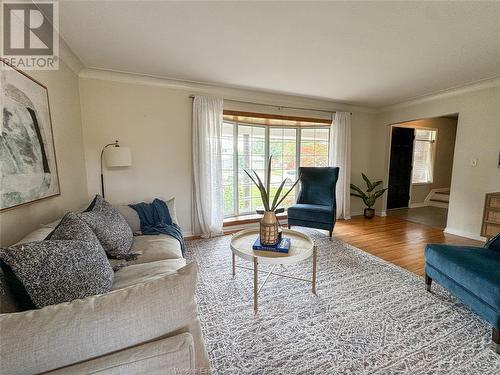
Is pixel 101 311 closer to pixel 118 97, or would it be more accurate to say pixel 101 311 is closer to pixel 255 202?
pixel 118 97

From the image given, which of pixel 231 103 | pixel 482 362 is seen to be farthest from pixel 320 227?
pixel 231 103

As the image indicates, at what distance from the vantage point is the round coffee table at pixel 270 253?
1.80 meters

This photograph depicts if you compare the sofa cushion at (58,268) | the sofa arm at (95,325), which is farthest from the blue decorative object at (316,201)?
the sofa arm at (95,325)

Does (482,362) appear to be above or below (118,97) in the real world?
below

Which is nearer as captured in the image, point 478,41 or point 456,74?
point 478,41

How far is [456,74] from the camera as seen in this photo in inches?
116

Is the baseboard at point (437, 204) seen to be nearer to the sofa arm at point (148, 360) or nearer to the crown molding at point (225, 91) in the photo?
the crown molding at point (225, 91)

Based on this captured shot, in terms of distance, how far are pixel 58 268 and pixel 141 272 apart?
0.62 metres

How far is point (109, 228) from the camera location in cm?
173

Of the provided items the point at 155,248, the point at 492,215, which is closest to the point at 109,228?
the point at 155,248

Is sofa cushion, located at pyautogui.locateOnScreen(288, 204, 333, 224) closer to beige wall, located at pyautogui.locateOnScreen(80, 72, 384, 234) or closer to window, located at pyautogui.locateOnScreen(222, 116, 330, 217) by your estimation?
window, located at pyautogui.locateOnScreen(222, 116, 330, 217)

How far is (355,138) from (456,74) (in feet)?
6.38

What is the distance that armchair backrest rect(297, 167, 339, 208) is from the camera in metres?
3.68

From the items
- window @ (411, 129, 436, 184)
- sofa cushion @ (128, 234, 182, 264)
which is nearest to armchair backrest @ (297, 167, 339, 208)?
sofa cushion @ (128, 234, 182, 264)
